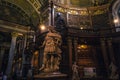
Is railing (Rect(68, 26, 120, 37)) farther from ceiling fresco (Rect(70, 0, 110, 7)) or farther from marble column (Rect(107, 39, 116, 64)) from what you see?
ceiling fresco (Rect(70, 0, 110, 7))

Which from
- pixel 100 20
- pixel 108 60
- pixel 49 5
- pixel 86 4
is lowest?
pixel 108 60

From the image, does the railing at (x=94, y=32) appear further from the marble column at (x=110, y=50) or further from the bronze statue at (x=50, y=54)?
the bronze statue at (x=50, y=54)

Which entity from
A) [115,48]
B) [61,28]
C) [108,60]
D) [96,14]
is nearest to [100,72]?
[108,60]

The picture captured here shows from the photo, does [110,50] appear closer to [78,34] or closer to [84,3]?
[78,34]

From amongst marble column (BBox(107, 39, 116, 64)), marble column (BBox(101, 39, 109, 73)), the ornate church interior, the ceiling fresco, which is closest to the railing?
the ornate church interior

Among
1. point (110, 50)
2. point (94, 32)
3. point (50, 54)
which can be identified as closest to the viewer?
point (50, 54)

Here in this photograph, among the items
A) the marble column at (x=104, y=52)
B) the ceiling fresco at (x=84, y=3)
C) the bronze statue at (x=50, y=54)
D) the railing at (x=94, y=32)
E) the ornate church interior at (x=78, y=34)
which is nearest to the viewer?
the bronze statue at (x=50, y=54)

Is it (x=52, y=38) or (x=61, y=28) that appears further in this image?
(x=61, y=28)

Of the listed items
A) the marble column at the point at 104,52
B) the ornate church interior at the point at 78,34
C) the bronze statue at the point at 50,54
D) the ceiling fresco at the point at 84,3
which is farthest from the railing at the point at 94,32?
the bronze statue at the point at 50,54

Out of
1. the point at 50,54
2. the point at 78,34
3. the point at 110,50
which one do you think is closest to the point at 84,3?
the point at 78,34

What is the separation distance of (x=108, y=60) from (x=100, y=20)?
202 inches

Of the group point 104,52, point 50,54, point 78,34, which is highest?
point 78,34

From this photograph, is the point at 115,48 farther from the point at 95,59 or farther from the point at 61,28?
the point at 61,28

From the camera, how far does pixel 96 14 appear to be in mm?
15250
